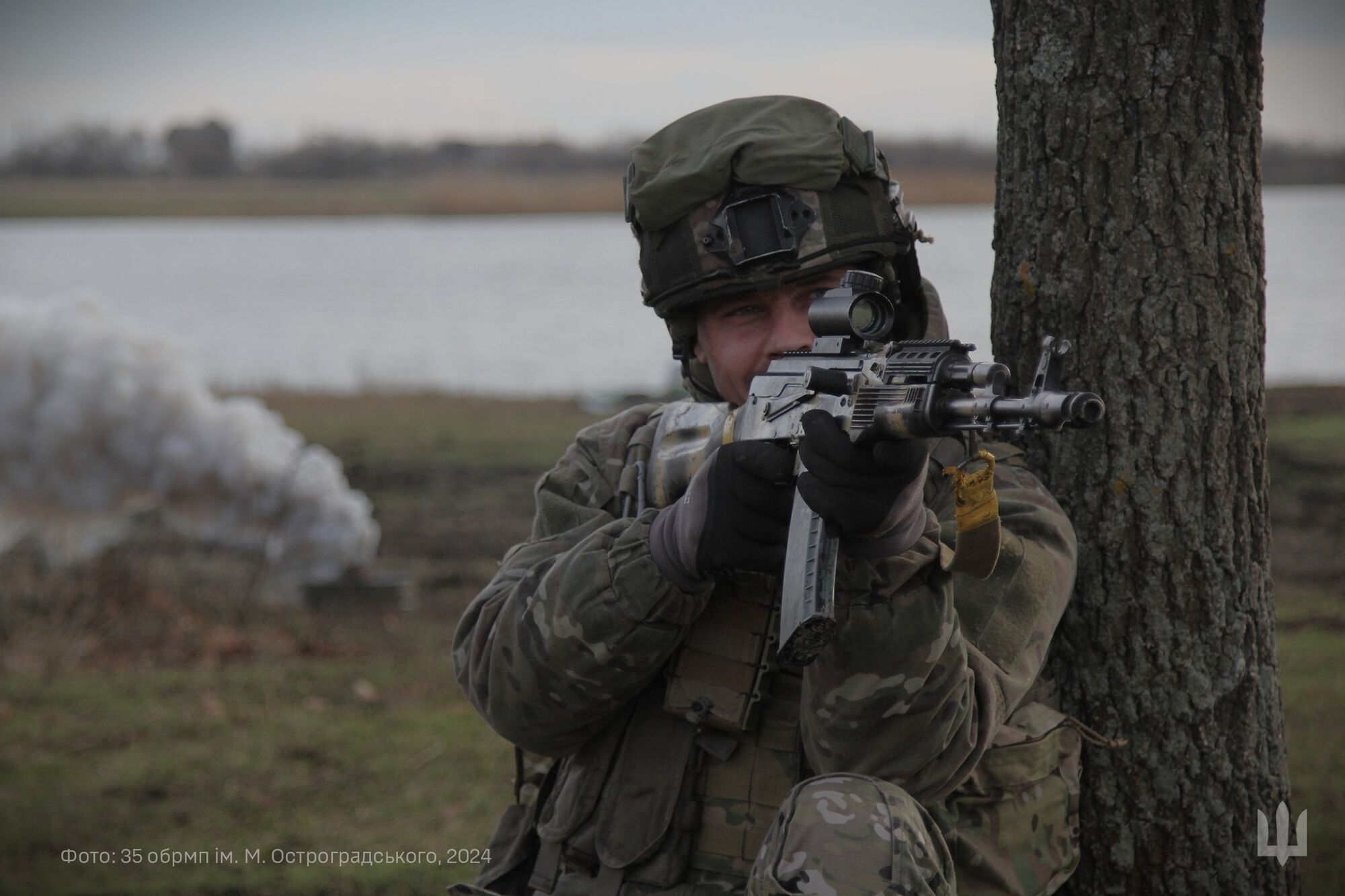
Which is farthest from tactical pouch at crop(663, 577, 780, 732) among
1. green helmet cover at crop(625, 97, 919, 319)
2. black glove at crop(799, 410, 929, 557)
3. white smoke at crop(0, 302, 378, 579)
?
white smoke at crop(0, 302, 378, 579)

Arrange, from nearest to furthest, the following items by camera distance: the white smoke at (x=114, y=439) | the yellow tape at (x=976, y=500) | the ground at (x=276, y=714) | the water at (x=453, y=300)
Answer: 1. the yellow tape at (x=976, y=500)
2. the ground at (x=276, y=714)
3. the white smoke at (x=114, y=439)
4. the water at (x=453, y=300)

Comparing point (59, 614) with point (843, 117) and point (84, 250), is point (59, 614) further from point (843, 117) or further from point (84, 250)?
point (84, 250)

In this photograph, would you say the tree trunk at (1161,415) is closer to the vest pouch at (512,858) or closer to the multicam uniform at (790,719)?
the multicam uniform at (790,719)

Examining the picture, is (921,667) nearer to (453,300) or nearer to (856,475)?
(856,475)

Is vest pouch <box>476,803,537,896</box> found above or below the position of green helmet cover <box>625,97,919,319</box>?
below

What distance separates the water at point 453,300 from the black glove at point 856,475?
6.37 m

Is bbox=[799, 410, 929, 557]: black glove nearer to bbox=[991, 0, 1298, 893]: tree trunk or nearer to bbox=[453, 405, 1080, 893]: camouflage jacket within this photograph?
bbox=[453, 405, 1080, 893]: camouflage jacket

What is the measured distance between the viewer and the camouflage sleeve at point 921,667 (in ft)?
7.80

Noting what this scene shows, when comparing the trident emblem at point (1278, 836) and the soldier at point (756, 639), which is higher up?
the soldier at point (756, 639)

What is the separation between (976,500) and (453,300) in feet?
82.7

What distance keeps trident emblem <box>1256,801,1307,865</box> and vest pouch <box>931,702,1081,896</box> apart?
458mm

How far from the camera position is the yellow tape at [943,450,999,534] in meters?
2.32

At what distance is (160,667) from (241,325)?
56.5ft

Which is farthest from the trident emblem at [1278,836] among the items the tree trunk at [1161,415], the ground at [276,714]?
the ground at [276,714]
